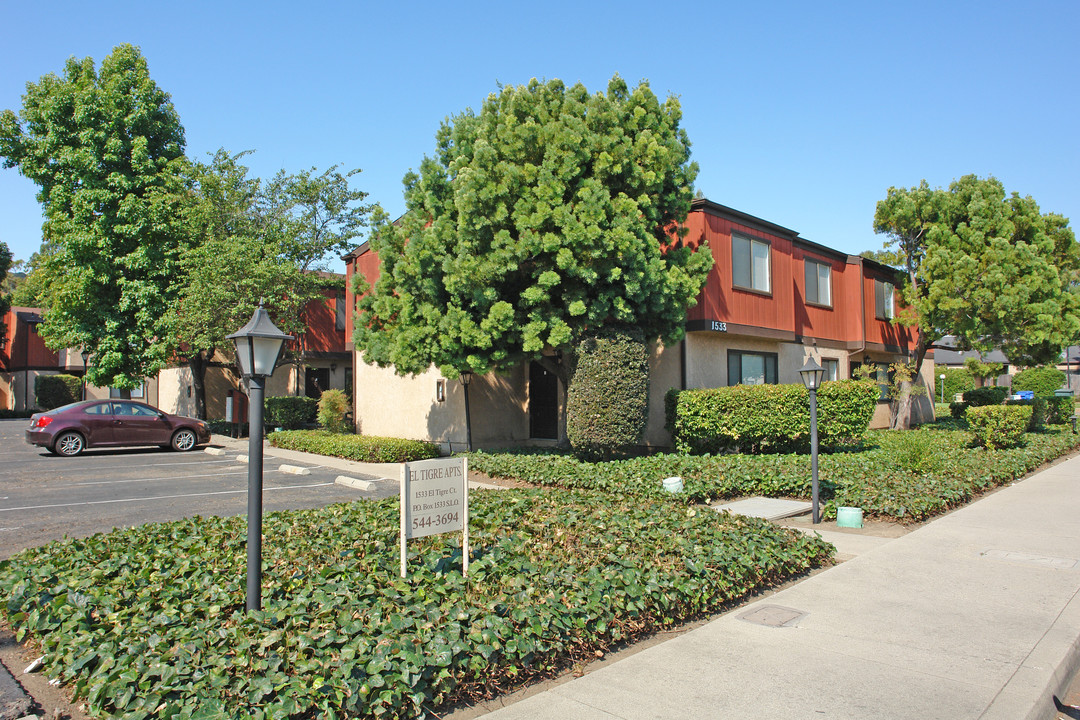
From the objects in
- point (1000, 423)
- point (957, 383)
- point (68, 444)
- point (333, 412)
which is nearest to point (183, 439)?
point (68, 444)

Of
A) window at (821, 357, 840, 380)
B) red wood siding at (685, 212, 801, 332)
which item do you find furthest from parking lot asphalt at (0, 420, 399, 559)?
window at (821, 357, 840, 380)

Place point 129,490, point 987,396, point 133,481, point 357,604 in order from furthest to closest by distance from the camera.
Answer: point 987,396
point 133,481
point 129,490
point 357,604

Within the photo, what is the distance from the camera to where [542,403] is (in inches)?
709

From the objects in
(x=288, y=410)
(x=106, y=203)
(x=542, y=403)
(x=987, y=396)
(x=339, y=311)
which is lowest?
(x=288, y=410)

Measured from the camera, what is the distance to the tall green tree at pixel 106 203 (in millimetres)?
22953

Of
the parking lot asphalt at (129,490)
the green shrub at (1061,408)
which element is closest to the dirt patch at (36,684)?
the parking lot asphalt at (129,490)

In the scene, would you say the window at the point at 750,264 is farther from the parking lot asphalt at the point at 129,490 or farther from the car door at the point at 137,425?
the car door at the point at 137,425

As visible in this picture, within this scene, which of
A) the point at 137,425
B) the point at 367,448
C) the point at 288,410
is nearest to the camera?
the point at 367,448

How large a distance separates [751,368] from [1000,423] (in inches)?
217

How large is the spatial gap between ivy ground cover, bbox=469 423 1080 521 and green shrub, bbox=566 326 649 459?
1.44 feet

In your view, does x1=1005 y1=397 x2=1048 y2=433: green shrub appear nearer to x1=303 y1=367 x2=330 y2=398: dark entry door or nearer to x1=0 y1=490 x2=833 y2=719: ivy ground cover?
x1=0 y1=490 x2=833 y2=719: ivy ground cover

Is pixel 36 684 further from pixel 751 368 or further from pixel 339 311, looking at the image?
pixel 339 311

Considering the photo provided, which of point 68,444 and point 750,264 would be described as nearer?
point 750,264

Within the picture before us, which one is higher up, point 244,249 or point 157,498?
point 244,249
